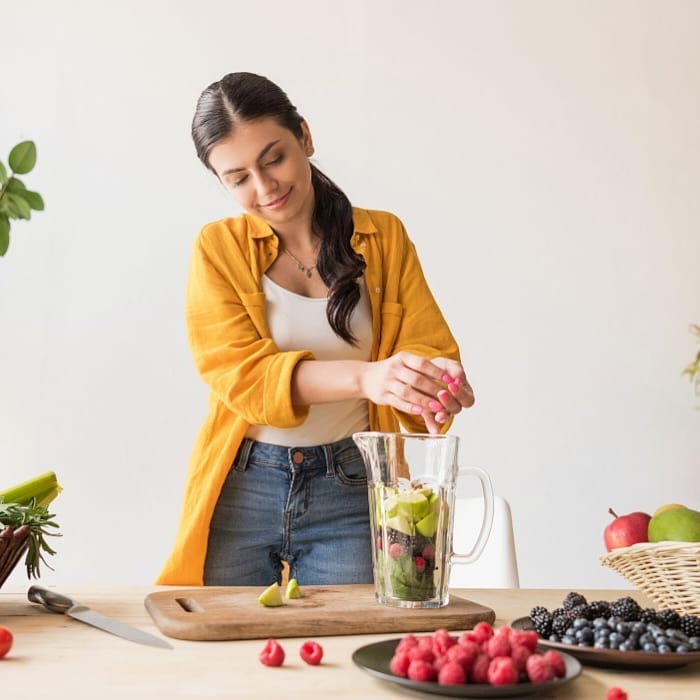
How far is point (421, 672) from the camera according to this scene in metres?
0.89

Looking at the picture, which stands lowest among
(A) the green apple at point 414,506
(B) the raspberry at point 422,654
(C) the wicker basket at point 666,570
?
(B) the raspberry at point 422,654

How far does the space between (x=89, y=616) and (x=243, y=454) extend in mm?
592

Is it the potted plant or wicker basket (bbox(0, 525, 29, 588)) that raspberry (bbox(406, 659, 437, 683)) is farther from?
the potted plant

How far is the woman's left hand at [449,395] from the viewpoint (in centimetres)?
149

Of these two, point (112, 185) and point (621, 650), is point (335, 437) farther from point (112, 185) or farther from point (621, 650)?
point (112, 185)

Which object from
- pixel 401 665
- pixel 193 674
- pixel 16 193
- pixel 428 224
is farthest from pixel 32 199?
pixel 428 224

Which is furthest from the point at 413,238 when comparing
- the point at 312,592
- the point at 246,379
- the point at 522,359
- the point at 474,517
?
the point at 312,592

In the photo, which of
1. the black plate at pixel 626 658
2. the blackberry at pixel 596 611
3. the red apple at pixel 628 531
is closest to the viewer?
the black plate at pixel 626 658

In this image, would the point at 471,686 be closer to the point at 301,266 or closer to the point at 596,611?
the point at 596,611

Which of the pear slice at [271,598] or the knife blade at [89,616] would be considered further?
the pear slice at [271,598]

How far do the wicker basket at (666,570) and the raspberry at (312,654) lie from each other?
41cm

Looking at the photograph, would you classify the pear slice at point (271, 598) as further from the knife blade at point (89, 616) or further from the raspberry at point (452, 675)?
the raspberry at point (452, 675)

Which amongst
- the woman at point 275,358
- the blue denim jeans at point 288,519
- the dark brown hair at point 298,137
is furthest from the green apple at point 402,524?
the dark brown hair at point 298,137

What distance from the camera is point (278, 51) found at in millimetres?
2855
